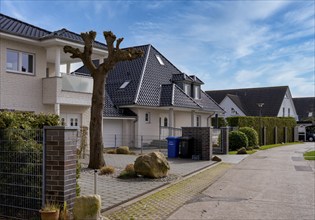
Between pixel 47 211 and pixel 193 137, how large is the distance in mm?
14392

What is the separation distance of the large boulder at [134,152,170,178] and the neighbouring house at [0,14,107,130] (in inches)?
303

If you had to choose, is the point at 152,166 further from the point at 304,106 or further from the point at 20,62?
the point at 304,106

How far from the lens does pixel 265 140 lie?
38.8 m

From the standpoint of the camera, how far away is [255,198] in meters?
9.51

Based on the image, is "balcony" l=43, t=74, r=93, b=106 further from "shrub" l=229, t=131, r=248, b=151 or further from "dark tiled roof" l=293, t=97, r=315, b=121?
"dark tiled roof" l=293, t=97, r=315, b=121

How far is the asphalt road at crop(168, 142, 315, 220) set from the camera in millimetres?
7738

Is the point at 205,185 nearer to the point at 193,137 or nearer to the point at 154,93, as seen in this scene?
the point at 193,137

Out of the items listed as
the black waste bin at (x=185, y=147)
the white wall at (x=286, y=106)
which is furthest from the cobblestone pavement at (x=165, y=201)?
the white wall at (x=286, y=106)

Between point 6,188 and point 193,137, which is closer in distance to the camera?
point 6,188

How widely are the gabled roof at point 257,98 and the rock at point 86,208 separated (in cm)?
5260

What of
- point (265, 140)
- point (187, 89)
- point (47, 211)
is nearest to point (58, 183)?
point (47, 211)

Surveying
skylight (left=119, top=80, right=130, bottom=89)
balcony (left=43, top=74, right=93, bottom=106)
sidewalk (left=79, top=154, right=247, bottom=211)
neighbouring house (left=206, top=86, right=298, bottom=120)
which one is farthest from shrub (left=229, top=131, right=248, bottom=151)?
neighbouring house (left=206, top=86, right=298, bottom=120)

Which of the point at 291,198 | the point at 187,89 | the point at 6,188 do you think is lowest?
the point at 291,198

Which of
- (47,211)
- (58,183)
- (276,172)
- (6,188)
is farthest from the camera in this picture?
(276,172)
